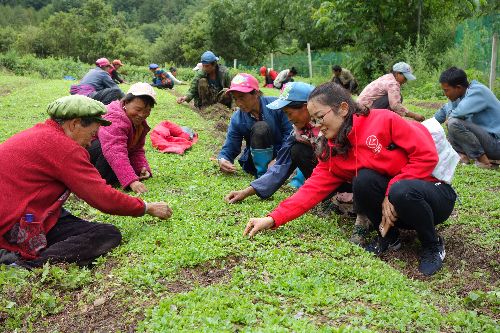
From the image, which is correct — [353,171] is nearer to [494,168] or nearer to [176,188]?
[176,188]

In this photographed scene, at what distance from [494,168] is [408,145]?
13.5 feet

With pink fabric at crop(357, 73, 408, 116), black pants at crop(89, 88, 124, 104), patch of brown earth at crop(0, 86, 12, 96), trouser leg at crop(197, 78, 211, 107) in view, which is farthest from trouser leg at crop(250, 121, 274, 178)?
patch of brown earth at crop(0, 86, 12, 96)

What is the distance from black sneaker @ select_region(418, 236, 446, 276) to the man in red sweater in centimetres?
237

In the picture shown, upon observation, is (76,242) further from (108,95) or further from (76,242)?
(108,95)

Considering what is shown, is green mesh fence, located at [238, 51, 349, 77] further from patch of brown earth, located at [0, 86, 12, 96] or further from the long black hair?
the long black hair

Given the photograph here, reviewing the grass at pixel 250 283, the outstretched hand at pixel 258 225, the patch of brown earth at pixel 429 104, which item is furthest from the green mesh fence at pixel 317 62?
the outstretched hand at pixel 258 225

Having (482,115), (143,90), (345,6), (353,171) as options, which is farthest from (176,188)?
(345,6)

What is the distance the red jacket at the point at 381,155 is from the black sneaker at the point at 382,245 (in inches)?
24.4

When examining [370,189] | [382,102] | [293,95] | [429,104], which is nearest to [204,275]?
[370,189]

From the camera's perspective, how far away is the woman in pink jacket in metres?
5.34

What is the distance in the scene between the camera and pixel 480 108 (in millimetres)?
7012

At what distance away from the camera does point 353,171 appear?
4.05 metres

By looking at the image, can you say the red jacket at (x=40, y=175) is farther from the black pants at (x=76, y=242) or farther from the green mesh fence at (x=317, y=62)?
the green mesh fence at (x=317, y=62)

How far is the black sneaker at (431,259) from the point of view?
389 centimetres
